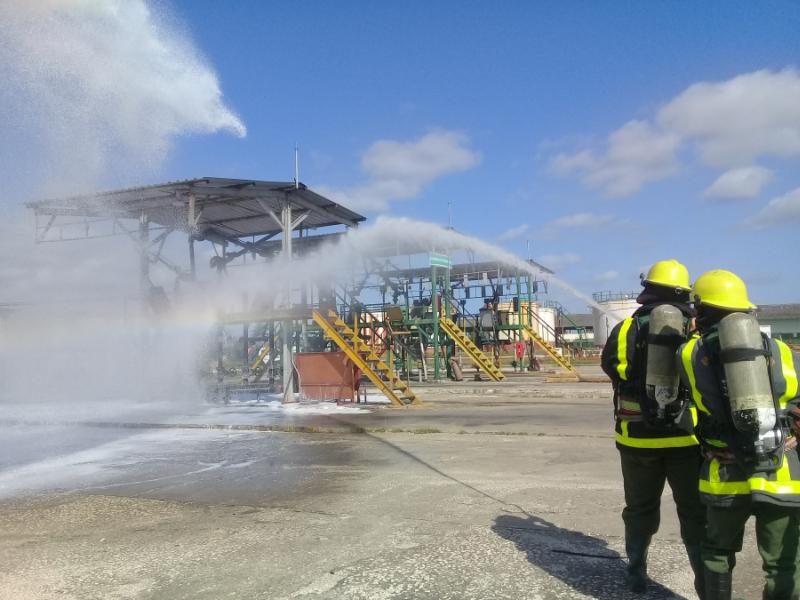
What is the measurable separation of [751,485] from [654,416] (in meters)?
0.68

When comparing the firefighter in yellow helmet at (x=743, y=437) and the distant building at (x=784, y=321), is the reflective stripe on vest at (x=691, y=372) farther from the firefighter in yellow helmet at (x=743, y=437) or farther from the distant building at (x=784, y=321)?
the distant building at (x=784, y=321)

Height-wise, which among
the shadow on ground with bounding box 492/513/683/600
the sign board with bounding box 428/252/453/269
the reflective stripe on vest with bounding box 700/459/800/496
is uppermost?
the sign board with bounding box 428/252/453/269

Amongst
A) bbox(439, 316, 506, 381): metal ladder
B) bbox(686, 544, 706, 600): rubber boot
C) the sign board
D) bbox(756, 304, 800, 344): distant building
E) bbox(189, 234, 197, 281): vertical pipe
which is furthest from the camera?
bbox(756, 304, 800, 344): distant building

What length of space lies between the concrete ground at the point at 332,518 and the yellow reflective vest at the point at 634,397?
2.96ft

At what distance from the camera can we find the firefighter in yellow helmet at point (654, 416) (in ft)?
10.8

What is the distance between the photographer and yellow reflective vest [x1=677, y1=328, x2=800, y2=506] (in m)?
2.66

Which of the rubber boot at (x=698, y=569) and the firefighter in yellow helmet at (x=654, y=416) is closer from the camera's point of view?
the rubber boot at (x=698, y=569)

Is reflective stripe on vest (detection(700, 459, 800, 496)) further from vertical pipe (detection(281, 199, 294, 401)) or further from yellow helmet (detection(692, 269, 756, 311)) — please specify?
vertical pipe (detection(281, 199, 294, 401))

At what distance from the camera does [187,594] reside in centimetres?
374

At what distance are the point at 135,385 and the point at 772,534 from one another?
19293 mm

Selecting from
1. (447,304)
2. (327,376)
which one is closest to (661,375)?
(327,376)

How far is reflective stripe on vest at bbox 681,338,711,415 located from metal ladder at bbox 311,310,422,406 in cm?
1186

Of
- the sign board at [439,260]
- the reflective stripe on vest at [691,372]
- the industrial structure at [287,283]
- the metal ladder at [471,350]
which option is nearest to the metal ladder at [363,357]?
the industrial structure at [287,283]

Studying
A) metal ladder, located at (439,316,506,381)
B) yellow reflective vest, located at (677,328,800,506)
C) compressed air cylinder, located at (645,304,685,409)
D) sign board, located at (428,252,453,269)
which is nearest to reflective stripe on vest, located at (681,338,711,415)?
yellow reflective vest, located at (677,328,800,506)
